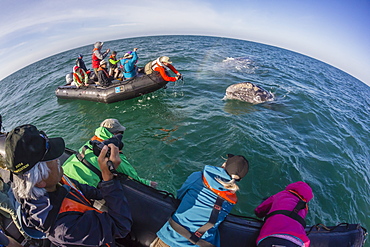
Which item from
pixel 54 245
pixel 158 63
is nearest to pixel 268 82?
pixel 158 63

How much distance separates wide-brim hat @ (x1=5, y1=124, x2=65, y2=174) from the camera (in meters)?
1.52

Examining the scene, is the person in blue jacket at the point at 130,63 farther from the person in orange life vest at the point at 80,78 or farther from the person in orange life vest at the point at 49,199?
the person in orange life vest at the point at 49,199

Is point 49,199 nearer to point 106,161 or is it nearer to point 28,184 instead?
point 28,184

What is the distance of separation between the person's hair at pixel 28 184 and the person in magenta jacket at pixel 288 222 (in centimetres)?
288

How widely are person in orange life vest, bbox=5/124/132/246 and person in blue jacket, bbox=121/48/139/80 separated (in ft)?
30.0

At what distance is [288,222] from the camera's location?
2713 millimetres

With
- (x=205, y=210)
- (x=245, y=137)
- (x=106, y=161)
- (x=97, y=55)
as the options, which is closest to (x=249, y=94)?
(x=245, y=137)

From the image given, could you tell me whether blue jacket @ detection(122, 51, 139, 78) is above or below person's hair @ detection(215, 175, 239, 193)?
above

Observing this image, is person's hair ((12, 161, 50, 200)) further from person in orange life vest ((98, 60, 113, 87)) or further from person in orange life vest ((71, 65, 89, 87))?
person in orange life vest ((71, 65, 89, 87))

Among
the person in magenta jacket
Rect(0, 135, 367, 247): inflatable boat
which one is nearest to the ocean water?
Rect(0, 135, 367, 247): inflatable boat

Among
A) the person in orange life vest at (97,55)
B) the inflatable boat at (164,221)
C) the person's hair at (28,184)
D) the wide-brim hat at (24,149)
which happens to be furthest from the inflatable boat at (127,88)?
the person's hair at (28,184)

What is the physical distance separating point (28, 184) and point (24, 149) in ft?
1.02

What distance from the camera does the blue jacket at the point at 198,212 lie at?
8.57 ft

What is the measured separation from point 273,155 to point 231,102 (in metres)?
4.57
